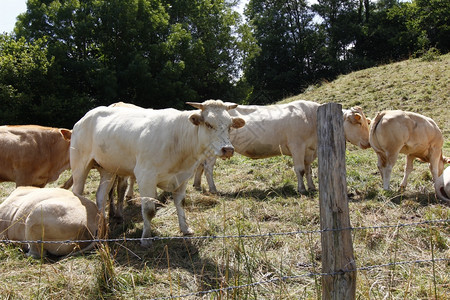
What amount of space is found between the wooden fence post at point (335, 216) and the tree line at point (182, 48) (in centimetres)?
2102

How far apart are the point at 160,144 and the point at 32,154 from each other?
12.5 ft

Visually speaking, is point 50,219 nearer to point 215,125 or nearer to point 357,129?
point 215,125

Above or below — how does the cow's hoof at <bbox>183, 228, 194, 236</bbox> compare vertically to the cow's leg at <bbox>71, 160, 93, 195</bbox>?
below

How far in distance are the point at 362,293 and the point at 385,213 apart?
3142 mm

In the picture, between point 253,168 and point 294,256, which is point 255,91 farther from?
point 294,256

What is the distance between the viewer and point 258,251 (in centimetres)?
485

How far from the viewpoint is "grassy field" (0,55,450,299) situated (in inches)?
153

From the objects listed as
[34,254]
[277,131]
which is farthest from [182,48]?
[34,254]

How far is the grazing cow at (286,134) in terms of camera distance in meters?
9.01

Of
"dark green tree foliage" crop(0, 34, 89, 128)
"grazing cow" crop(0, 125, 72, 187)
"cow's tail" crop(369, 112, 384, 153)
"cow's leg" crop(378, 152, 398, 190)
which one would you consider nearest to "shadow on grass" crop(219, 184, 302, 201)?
"cow's leg" crop(378, 152, 398, 190)

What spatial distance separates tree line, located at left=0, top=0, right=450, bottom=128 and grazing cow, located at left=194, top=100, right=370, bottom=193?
1521 cm

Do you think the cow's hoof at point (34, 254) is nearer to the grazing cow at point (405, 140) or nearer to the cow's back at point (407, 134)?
the grazing cow at point (405, 140)

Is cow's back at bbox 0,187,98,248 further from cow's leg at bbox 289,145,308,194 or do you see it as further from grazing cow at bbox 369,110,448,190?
grazing cow at bbox 369,110,448,190

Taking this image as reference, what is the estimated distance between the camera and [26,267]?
4496 millimetres
